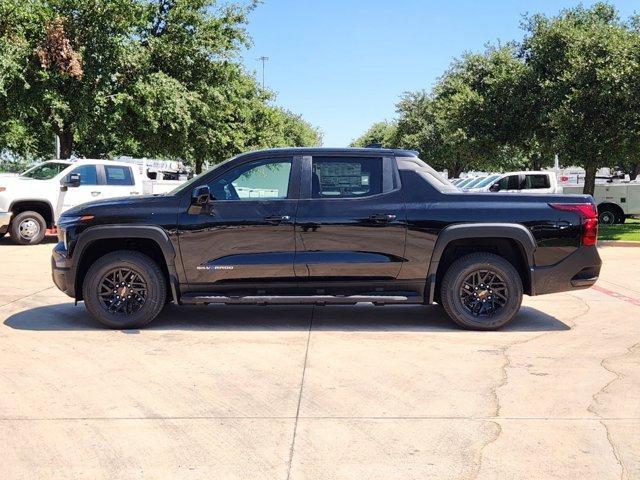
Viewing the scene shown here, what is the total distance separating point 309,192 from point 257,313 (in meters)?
1.78

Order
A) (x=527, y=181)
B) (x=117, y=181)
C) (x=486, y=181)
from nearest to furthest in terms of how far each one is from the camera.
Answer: (x=117, y=181)
(x=527, y=181)
(x=486, y=181)

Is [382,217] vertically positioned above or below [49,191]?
below

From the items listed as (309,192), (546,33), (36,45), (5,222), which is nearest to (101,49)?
(36,45)

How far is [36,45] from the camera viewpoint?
1942 centimetres

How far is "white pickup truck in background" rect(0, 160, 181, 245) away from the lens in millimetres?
15477

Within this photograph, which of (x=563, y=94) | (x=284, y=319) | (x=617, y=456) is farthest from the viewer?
(x=563, y=94)

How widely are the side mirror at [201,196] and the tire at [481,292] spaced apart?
249 cm

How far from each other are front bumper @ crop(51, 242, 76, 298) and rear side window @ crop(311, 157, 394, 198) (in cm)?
254

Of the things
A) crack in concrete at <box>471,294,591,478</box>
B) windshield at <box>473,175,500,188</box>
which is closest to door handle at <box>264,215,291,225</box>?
crack in concrete at <box>471,294,591,478</box>

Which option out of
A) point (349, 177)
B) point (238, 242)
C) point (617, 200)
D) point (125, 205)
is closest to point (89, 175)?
point (125, 205)

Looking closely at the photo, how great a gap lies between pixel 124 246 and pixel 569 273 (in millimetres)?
4506

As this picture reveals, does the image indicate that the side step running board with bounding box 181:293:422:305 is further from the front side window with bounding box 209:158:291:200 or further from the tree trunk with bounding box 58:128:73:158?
the tree trunk with bounding box 58:128:73:158

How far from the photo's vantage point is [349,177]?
23.7 feet

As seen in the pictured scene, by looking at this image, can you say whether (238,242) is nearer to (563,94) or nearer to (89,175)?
(89,175)
